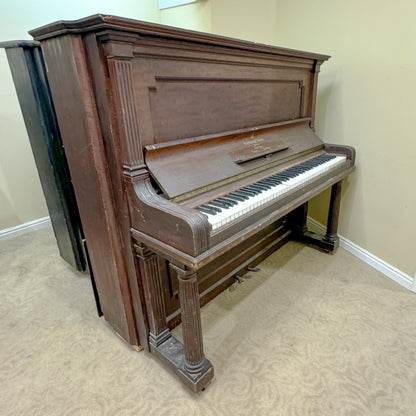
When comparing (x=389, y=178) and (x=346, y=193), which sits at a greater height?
(x=389, y=178)

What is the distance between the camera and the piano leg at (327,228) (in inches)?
82.8

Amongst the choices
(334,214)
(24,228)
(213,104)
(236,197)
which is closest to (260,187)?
(236,197)

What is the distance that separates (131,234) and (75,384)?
0.75 m

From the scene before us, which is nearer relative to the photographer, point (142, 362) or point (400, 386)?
point (400, 386)

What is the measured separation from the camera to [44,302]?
1829mm

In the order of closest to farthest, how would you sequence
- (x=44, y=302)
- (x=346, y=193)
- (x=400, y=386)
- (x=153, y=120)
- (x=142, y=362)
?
(x=153, y=120) → (x=400, y=386) → (x=142, y=362) → (x=44, y=302) → (x=346, y=193)

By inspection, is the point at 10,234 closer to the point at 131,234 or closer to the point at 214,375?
the point at 131,234

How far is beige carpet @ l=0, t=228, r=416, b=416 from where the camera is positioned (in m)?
1.19

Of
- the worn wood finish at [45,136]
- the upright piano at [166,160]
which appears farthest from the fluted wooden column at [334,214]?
the worn wood finish at [45,136]

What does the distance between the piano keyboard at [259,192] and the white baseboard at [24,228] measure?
2.39 metres

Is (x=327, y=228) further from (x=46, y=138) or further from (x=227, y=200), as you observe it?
(x=46, y=138)

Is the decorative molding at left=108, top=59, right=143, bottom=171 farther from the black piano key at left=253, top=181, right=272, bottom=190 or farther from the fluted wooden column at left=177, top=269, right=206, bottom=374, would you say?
the black piano key at left=253, top=181, right=272, bottom=190

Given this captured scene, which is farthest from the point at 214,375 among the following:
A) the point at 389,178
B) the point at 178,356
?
the point at 389,178

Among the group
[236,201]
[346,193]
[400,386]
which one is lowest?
[400,386]
